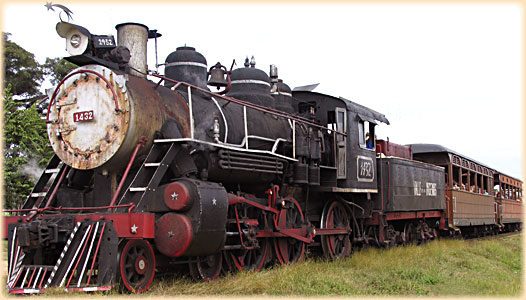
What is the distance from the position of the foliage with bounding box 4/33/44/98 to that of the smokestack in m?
15.4

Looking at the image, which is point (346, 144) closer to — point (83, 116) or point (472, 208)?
point (83, 116)

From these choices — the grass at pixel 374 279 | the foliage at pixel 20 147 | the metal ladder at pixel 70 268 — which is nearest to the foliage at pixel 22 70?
the foliage at pixel 20 147

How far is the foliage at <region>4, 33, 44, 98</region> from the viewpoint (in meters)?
21.5

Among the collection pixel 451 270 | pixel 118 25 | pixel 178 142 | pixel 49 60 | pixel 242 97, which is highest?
pixel 49 60

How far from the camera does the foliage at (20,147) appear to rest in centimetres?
1508

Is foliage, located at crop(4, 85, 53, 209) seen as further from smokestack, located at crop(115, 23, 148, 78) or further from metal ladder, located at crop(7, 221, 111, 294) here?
metal ladder, located at crop(7, 221, 111, 294)

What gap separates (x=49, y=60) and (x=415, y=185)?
16.6 metres

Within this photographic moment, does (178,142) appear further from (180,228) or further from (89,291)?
(89,291)

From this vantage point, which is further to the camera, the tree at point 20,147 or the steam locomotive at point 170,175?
the tree at point 20,147

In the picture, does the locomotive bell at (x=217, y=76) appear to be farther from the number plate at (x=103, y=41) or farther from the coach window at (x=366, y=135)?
the coach window at (x=366, y=135)

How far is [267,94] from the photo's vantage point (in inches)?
386

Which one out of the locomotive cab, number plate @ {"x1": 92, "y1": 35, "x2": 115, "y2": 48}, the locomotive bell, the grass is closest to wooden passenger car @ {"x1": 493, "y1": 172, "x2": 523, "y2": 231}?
the grass

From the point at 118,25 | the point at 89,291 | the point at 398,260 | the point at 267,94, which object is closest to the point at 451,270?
the point at 398,260

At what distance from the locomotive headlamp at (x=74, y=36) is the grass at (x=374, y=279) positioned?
123 inches
